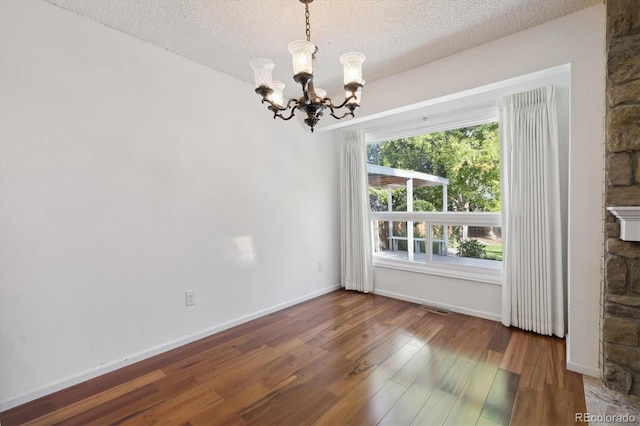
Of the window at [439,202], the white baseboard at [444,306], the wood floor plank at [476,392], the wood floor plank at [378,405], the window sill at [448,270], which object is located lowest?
the wood floor plank at [378,405]

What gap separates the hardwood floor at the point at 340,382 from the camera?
1663mm

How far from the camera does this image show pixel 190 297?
8.41 ft

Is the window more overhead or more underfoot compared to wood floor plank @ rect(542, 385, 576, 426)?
more overhead

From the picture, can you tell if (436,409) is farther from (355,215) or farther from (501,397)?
(355,215)

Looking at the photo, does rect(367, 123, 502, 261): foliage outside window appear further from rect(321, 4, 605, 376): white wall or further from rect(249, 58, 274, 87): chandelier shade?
rect(249, 58, 274, 87): chandelier shade

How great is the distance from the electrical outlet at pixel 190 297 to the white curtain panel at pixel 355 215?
6.79ft

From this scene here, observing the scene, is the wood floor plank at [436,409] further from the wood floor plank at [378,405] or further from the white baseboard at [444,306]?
the white baseboard at [444,306]

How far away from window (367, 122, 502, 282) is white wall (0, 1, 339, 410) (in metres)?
1.56

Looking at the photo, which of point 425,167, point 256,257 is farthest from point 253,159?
point 425,167

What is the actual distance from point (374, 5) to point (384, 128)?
1890mm

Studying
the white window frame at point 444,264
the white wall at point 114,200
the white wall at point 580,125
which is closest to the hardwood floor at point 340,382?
the white wall at point 114,200

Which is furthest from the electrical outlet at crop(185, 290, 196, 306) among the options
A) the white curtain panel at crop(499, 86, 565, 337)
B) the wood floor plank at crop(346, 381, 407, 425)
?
the white curtain panel at crop(499, 86, 565, 337)

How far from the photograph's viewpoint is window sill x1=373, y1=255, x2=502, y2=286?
9.76 feet

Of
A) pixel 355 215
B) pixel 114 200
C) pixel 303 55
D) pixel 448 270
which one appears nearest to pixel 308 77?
pixel 303 55
